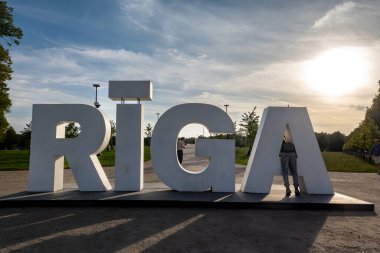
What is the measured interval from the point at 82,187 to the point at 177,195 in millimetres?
3031

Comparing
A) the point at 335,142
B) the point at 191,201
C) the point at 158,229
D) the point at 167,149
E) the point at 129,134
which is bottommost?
the point at 158,229

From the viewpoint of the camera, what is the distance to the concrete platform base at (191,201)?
7590 mm

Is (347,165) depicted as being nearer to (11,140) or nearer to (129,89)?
(129,89)

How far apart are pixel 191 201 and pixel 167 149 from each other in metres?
1.94

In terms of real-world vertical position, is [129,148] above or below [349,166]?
above

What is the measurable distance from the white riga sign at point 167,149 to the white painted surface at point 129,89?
6 cm

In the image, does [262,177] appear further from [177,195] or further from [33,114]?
[33,114]

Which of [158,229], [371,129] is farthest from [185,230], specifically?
[371,129]

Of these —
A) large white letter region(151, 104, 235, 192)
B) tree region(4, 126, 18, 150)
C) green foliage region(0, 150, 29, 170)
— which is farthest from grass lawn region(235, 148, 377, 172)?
tree region(4, 126, 18, 150)

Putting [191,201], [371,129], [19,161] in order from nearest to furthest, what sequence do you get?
[191,201], [19,161], [371,129]

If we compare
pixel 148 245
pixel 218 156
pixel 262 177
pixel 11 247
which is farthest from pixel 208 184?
pixel 11 247

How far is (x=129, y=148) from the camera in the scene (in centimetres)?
924

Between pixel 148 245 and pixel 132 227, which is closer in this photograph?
pixel 148 245

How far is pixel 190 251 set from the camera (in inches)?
182
